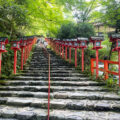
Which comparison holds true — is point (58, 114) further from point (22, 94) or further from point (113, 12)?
point (113, 12)

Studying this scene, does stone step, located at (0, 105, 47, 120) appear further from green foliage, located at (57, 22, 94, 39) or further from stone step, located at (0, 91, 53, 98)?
green foliage, located at (57, 22, 94, 39)

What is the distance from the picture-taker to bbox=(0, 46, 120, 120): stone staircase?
136 inches

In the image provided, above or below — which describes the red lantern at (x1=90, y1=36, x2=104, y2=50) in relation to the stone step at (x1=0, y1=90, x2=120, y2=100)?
above

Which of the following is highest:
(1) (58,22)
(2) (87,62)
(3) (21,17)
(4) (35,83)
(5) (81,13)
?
(5) (81,13)

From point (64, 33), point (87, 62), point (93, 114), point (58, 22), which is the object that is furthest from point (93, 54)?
point (93, 114)

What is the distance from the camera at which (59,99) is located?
4336 millimetres

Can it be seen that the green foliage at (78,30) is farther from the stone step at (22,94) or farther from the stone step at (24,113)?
the stone step at (24,113)

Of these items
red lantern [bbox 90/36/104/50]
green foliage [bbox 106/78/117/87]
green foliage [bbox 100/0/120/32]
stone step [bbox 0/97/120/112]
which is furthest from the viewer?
green foliage [bbox 100/0/120/32]

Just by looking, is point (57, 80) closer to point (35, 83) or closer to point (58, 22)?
point (35, 83)

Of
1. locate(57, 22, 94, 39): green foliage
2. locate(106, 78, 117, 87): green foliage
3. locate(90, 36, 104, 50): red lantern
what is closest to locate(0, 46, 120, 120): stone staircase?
locate(106, 78, 117, 87): green foliage

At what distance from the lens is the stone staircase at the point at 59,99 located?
344cm

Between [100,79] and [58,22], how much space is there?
541cm

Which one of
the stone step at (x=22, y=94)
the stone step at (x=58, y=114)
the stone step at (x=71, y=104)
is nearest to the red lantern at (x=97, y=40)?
the stone step at (x=71, y=104)

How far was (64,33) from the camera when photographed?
10586 millimetres
